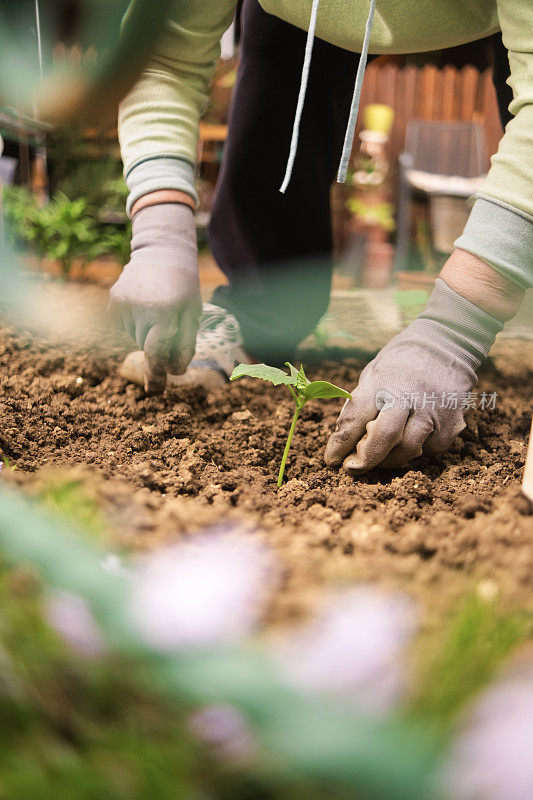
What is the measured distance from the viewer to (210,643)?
0.27m

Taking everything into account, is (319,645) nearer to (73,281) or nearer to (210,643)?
(210,643)

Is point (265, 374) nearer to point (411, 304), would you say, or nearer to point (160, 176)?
point (160, 176)

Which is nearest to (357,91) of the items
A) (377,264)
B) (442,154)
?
(377,264)

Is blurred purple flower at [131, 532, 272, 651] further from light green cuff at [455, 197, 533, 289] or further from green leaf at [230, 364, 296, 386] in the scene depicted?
light green cuff at [455, 197, 533, 289]

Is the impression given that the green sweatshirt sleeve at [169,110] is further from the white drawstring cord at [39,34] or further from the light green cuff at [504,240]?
the light green cuff at [504,240]

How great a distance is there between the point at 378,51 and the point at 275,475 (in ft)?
2.47

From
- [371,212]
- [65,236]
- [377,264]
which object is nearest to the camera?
[65,236]

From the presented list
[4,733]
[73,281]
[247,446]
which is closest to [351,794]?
[4,733]

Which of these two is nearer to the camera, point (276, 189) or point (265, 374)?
point (265, 374)

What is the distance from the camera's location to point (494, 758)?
23 centimetres

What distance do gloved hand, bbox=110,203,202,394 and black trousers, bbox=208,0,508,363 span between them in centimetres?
42

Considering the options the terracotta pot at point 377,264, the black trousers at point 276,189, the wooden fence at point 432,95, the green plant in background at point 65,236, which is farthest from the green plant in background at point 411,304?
the wooden fence at point 432,95

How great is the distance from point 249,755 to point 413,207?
5.54 metres

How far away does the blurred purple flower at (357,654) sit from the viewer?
257 mm
